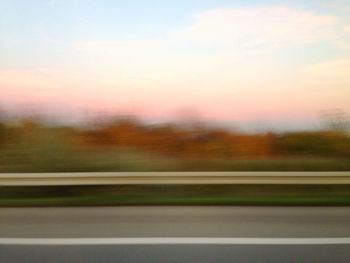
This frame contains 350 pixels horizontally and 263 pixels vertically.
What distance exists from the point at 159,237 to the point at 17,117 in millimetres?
5851

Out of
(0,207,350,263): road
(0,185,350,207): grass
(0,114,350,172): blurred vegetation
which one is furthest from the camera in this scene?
(0,114,350,172): blurred vegetation

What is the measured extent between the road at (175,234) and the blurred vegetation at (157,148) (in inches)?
80.3

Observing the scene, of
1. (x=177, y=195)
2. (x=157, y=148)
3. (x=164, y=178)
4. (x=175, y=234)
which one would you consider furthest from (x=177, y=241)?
(x=157, y=148)

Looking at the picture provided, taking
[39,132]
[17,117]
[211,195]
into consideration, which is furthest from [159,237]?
[17,117]

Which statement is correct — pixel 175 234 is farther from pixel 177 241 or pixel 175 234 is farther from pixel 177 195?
pixel 177 195

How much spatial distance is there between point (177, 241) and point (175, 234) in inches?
11.5

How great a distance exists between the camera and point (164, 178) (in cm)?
853

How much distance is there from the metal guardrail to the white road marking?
2.10 meters

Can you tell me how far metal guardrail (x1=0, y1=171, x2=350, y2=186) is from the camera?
8.52 m

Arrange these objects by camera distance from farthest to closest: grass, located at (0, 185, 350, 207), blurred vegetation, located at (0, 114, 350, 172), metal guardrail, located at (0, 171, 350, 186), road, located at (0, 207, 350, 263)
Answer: blurred vegetation, located at (0, 114, 350, 172), metal guardrail, located at (0, 171, 350, 186), grass, located at (0, 185, 350, 207), road, located at (0, 207, 350, 263)

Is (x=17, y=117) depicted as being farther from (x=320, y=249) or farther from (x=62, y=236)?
(x=320, y=249)

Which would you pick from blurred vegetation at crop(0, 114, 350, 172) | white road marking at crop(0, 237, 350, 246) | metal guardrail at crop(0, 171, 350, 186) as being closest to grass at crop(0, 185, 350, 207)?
metal guardrail at crop(0, 171, 350, 186)

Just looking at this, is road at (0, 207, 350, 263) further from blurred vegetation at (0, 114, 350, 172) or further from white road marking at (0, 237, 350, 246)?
blurred vegetation at (0, 114, 350, 172)

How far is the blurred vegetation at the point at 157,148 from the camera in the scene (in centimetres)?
994
